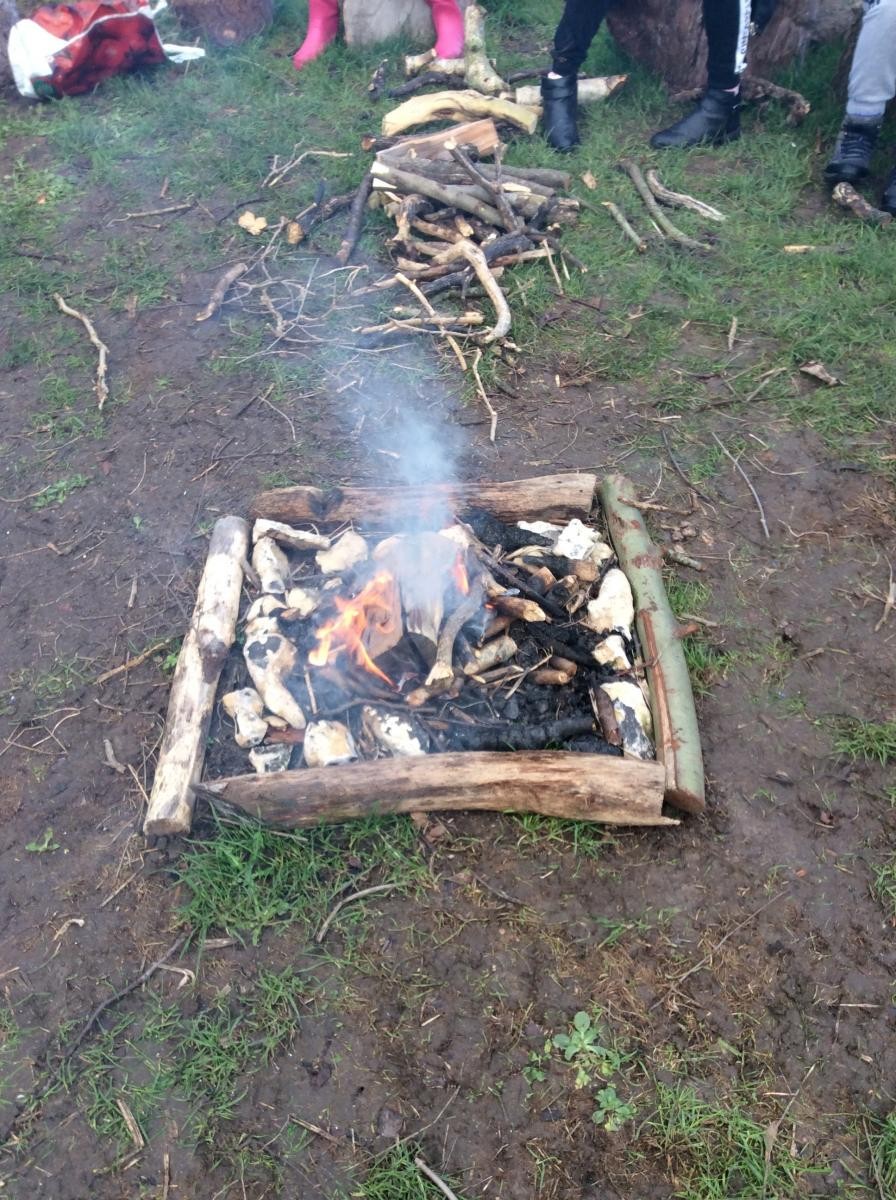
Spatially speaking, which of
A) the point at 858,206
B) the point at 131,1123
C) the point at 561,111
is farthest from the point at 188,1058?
the point at 561,111

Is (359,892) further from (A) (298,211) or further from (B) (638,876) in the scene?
(A) (298,211)

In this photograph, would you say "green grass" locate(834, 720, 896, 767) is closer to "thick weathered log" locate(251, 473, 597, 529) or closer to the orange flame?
"thick weathered log" locate(251, 473, 597, 529)

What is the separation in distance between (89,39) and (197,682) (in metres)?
7.02

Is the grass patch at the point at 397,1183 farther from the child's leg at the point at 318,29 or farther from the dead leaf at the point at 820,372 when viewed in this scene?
the child's leg at the point at 318,29

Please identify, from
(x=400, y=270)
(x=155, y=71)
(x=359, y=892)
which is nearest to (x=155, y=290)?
(x=400, y=270)

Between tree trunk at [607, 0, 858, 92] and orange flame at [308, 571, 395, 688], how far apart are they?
5777 millimetres

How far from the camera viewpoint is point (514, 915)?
2.83 meters

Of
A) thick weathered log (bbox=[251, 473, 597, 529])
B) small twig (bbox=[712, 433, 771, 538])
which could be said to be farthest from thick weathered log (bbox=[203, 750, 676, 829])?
small twig (bbox=[712, 433, 771, 538])

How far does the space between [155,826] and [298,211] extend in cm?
499

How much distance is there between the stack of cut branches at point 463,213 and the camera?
5.39 metres

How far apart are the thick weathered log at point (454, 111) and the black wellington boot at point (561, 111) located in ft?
0.54

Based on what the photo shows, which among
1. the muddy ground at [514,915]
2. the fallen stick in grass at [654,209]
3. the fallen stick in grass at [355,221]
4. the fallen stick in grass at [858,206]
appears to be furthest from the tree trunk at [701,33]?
the muddy ground at [514,915]

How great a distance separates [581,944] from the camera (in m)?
2.76

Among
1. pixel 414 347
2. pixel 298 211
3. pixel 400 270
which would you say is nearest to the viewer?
pixel 414 347
